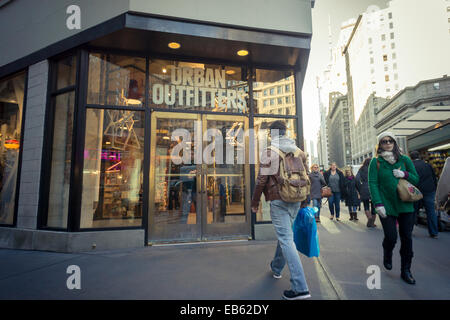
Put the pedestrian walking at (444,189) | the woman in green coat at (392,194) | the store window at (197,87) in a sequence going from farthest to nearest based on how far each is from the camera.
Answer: the store window at (197,87), the pedestrian walking at (444,189), the woman in green coat at (392,194)

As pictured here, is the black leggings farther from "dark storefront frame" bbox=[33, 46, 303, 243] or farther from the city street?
"dark storefront frame" bbox=[33, 46, 303, 243]

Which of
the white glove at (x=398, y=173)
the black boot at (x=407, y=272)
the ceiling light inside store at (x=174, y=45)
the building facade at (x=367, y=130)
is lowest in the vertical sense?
the black boot at (x=407, y=272)

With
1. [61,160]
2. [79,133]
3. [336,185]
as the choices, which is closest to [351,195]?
[336,185]

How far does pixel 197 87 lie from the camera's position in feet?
21.3

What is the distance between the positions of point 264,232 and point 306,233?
10.1 feet

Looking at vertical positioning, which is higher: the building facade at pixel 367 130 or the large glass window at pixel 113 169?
the building facade at pixel 367 130

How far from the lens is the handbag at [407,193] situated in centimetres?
337

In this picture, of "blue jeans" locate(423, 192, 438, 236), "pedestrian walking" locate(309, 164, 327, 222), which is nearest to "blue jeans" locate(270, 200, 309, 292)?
"blue jeans" locate(423, 192, 438, 236)

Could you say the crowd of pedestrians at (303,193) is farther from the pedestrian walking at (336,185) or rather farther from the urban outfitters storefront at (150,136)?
the pedestrian walking at (336,185)

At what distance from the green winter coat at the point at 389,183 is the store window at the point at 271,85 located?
338 centimetres

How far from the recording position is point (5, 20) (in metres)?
7.01

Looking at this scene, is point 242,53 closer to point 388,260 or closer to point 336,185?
point 388,260

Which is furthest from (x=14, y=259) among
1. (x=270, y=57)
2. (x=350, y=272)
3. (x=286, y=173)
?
(x=270, y=57)

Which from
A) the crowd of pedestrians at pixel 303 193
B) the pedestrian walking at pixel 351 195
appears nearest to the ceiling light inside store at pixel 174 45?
the crowd of pedestrians at pixel 303 193
